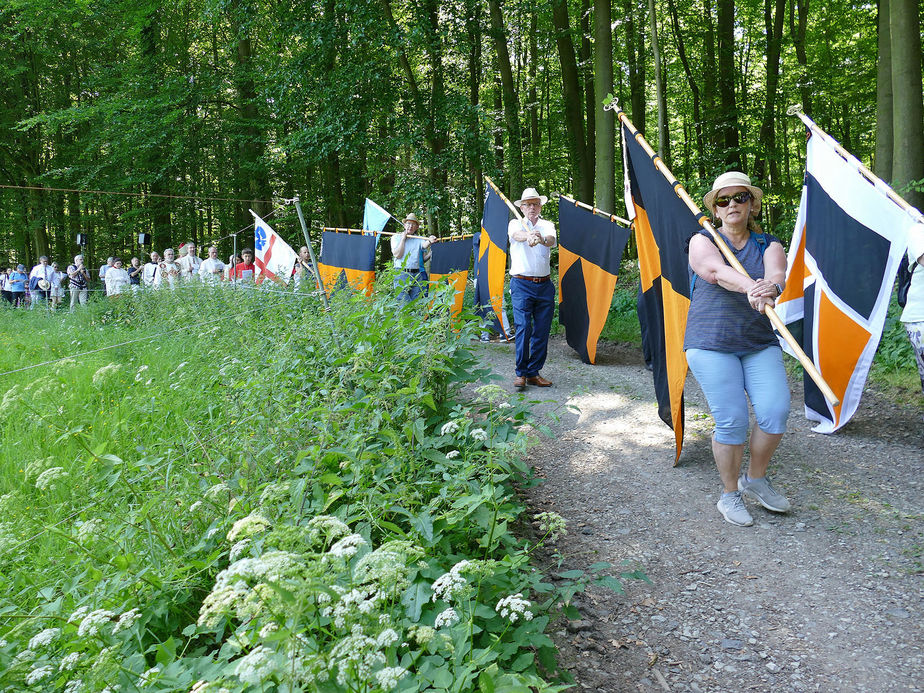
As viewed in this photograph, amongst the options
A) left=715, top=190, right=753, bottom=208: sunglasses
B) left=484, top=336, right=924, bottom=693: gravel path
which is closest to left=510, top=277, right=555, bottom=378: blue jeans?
left=484, top=336, right=924, bottom=693: gravel path

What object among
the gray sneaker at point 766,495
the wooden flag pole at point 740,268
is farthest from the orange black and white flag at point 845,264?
the gray sneaker at point 766,495

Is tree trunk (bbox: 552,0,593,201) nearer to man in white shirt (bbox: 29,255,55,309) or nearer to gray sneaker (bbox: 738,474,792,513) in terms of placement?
man in white shirt (bbox: 29,255,55,309)

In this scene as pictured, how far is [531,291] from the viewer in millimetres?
7070

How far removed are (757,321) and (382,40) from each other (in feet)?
46.1

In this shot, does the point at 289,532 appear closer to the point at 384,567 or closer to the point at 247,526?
the point at 247,526

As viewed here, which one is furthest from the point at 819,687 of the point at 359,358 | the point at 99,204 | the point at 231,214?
the point at 99,204

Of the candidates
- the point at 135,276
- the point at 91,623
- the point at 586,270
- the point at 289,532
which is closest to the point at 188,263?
the point at 135,276

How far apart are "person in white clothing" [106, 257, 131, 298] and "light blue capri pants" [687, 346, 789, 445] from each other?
38.7 feet

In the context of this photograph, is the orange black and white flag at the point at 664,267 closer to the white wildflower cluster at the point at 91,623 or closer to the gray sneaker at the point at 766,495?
the gray sneaker at the point at 766,495

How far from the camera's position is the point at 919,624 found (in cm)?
278

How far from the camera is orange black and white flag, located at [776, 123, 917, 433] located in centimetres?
434

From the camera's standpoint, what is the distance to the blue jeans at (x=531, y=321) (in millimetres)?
6941

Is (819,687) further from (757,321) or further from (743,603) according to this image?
(757,321)

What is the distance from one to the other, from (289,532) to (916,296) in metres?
4.22
